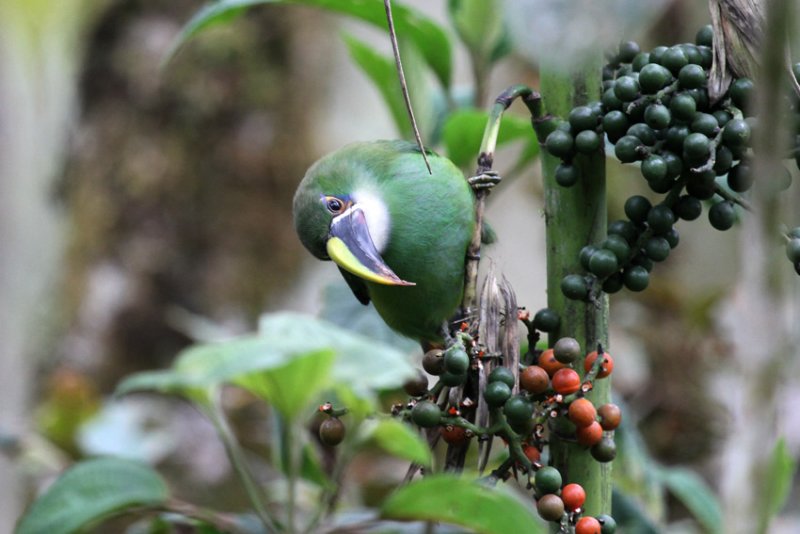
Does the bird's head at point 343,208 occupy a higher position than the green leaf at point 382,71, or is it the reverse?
the green leaf at point 382,71

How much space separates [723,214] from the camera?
813 mm

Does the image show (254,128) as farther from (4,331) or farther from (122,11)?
(4,331)

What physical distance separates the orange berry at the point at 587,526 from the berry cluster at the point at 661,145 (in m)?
0.19

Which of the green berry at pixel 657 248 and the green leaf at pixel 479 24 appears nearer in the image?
the green berry at pixel 657 248

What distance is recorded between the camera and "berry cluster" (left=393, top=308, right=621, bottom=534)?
30.3 inches

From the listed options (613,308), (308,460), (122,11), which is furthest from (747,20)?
(122,11)

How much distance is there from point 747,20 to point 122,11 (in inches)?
108

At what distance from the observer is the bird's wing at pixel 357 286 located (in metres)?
1.24

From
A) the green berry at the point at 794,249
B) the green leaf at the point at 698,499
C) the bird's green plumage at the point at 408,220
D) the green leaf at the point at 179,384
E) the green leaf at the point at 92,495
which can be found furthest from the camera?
the green leaf at the point at 698,499

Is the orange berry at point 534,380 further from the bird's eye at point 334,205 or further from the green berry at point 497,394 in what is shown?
the bird's eye at point 334,205

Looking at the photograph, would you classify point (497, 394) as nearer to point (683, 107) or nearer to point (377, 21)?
point (683, 107)

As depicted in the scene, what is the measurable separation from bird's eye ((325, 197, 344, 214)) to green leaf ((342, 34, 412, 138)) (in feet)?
0.63

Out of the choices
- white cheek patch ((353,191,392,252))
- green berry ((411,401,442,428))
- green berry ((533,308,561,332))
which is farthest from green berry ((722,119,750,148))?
white cheek patch ((353,191,392,252))

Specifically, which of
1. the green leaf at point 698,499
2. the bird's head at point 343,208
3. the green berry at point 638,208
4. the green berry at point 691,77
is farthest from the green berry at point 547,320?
the green leaf at point 698,499
